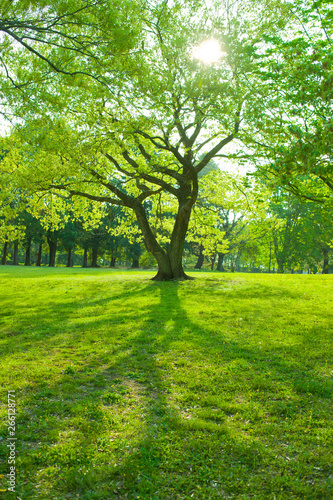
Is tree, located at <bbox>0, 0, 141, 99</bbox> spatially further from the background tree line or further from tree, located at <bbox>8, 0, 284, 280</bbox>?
the background tree line

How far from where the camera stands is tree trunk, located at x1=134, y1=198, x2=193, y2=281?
21.4m

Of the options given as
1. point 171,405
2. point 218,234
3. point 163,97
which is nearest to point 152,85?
point 163,97

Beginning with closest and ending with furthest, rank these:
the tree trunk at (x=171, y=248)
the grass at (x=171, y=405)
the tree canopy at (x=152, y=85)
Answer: the grass at (x=171, y=405) → the tree canopy at (x=152, y=85) → the tree trunk at (x=171, y=248)

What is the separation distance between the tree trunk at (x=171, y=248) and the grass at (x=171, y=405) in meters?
9.61

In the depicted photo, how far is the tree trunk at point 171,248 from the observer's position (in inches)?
843

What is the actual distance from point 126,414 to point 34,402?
5.54ft

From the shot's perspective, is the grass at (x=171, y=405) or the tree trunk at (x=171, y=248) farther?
the tree trunk at (x=171, y=248)

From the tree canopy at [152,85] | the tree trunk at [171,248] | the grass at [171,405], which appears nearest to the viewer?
the grass at [171,405]

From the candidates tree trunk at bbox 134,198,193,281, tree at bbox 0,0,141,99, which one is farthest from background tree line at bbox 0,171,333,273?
tree at bbox 0,0,141,99

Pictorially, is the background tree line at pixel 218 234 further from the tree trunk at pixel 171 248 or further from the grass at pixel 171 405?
the grass at pixel 171 405

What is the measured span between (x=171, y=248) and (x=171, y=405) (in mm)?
16338

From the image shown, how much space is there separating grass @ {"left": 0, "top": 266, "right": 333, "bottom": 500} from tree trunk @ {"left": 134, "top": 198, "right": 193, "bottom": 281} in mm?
9612

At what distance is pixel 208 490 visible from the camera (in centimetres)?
387

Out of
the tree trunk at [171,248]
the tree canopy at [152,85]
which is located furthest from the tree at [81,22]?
the tree trunk at [171,248]
